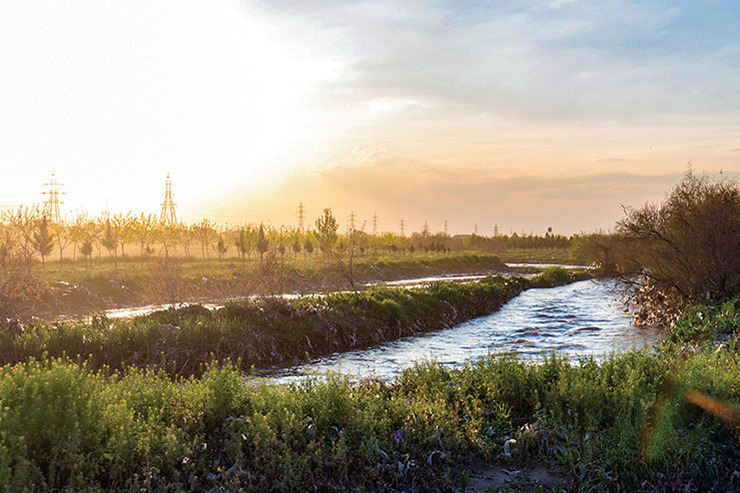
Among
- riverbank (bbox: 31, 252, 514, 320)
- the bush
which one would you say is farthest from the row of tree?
the bush

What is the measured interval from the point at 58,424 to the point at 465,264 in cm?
7244

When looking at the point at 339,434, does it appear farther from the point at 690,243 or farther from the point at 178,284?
the point at 690,243

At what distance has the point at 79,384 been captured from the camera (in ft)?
21.4

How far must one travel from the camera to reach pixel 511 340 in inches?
808

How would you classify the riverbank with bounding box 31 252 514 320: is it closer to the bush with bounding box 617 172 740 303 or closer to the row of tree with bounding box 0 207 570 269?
the row of tree with bounding box 0 207 570 269

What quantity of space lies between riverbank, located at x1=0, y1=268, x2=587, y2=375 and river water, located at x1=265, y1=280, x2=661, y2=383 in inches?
38.2

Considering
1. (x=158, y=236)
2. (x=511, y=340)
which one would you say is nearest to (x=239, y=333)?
(x=511, y=340)

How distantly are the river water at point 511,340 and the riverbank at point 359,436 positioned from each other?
8.43ft

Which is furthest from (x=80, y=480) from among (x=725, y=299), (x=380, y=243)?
(x=380, y=243)

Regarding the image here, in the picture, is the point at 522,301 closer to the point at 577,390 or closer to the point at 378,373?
the point at 378,373

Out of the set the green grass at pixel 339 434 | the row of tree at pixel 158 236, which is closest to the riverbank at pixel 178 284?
the row of tree at pixel 158 236

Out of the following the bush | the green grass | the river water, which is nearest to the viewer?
the green grass

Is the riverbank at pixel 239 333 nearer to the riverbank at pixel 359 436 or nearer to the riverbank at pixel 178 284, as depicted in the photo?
the riverbank at pixel 178 284

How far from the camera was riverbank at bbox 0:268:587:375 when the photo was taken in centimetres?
1470
